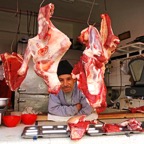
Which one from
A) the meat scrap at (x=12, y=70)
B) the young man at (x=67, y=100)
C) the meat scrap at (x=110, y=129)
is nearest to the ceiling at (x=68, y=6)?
the young man at (x=67, y=100)

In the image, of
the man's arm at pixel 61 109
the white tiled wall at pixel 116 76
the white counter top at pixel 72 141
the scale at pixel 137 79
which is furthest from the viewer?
the white tiled wall at pixel 116 76

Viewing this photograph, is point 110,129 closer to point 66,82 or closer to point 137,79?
point 137,79

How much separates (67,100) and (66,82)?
0.66 feet

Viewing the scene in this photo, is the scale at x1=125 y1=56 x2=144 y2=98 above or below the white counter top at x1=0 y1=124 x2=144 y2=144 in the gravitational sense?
above

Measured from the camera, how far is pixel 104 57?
1062 millimetres

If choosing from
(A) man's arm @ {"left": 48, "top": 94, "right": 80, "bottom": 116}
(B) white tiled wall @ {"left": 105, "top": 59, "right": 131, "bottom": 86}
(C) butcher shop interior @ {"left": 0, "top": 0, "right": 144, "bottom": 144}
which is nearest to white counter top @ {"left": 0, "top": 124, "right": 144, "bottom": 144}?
(C) butcher shop interior @ {"left": 0, "top": 0, "right": 144, "bottom": 144}

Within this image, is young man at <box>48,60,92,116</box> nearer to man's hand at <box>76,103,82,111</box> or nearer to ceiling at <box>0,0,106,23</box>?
man's hand at <box>76,103,82,111</box>

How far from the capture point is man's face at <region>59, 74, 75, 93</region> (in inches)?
69.6

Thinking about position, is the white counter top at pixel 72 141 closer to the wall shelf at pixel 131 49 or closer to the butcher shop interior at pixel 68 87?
the butcher shop interior at pixel 68 87

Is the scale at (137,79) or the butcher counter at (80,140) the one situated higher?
the scale at (137,79)

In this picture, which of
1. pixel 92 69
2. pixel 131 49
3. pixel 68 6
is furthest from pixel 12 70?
pixel 68 6

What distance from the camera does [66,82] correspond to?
70.2 inches

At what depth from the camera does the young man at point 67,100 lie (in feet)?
5.47

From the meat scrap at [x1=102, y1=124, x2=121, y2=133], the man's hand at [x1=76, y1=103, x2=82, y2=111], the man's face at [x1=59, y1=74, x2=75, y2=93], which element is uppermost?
the man's face at [x1=59, y1=74, x2=75, y2=93]
